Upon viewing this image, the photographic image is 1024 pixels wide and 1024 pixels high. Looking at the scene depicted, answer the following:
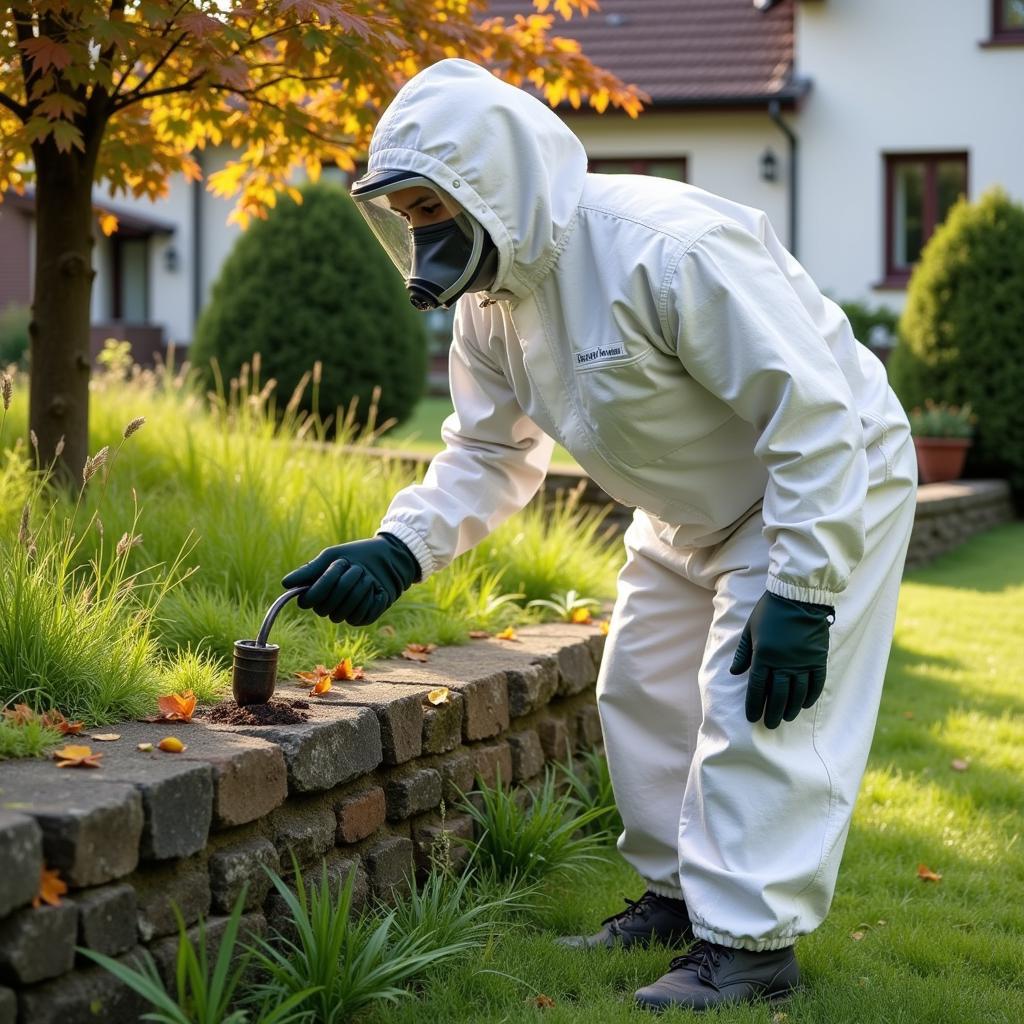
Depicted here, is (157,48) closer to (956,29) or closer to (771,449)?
(771,449)

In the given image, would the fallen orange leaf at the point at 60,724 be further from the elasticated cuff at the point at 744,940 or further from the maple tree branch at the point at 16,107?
the maple tree branch at the point at 16,107

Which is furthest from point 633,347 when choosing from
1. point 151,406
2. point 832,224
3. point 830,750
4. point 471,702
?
point 832,224

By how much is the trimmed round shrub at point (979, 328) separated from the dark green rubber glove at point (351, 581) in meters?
8.87

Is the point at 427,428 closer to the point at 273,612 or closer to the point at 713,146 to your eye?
the point at 713,146

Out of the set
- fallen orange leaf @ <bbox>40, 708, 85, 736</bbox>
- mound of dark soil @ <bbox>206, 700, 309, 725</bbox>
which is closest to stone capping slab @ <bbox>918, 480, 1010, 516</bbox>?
mound of dark soil @ <bbox>206, 700, 309, 725</bbox>

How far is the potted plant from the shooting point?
10.7m

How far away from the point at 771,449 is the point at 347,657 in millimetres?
1368

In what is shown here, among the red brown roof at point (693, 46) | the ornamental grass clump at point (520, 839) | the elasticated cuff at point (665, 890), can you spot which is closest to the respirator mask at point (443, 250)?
the ornamental grass clump at point (520, 839)

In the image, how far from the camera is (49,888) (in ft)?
7.12

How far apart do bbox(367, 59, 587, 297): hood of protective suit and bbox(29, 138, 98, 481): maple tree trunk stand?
7.39 ft

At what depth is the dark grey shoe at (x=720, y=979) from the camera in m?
2.75

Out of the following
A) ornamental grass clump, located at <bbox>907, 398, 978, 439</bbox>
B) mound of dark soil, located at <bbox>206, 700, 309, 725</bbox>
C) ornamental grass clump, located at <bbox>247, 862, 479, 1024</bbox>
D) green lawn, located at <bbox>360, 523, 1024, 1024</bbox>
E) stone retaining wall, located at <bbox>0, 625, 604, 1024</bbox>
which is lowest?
green lawn, located at <bbox>360, 523, 1024, 1024</bbox>

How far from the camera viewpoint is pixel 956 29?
16.4 meters

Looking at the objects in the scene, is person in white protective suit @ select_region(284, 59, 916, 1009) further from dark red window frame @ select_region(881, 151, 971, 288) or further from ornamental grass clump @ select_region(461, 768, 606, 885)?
dark red window frame @ select_region(881, 151, 971, 288)
